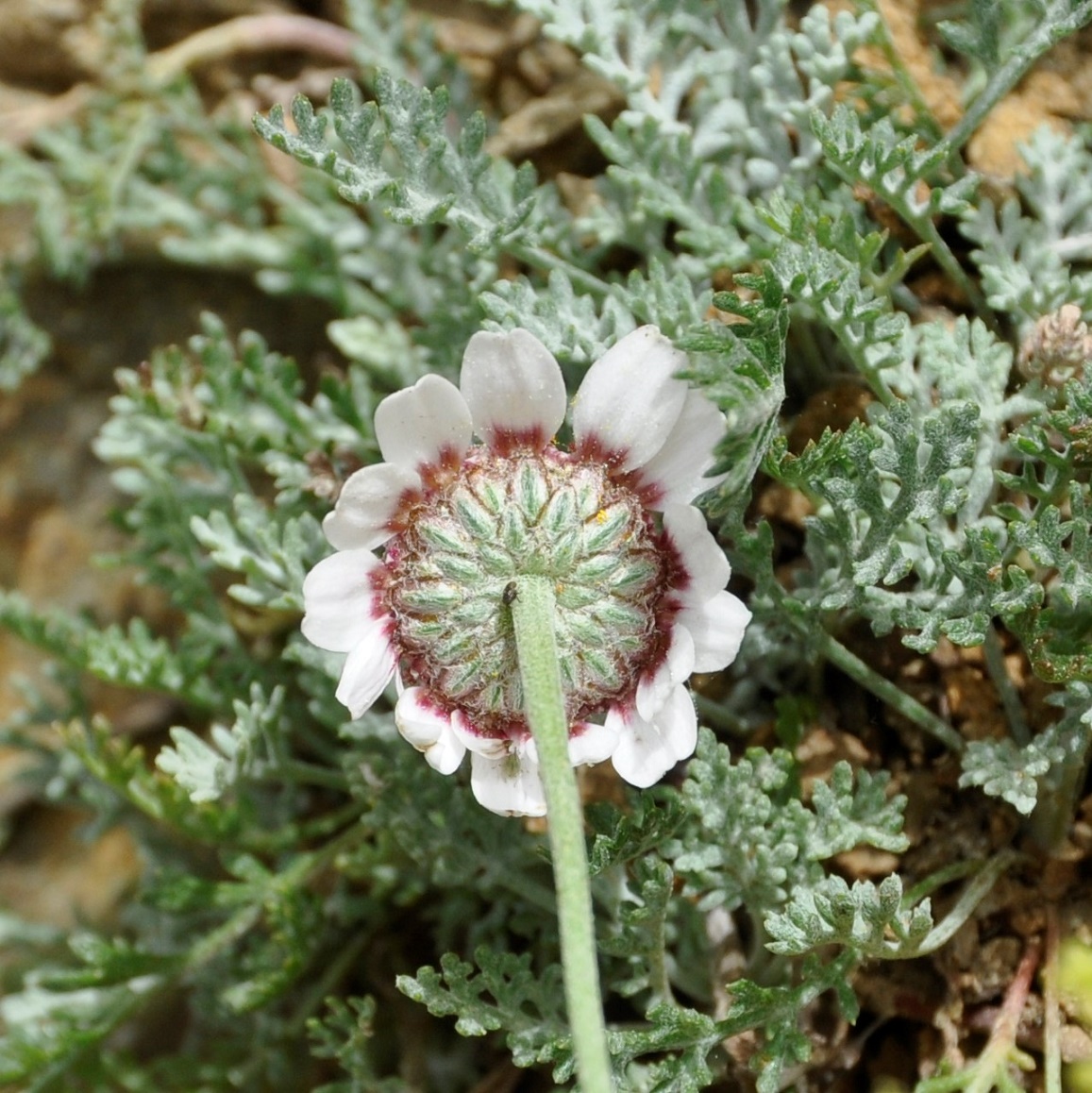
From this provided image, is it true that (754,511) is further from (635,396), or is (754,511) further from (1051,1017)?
(1051,1017)

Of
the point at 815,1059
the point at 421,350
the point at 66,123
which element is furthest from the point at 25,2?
the point at 815,1059

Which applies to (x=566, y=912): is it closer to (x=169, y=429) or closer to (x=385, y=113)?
(x=385, y=113)

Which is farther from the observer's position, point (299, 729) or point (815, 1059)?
point (299, 729)

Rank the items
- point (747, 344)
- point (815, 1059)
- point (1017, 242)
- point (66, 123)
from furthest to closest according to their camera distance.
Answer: point (66, 123) → point (1017, 242) → point (815, 1059) → point (747, 344)

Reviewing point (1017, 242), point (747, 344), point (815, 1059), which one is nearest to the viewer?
point (747, 344)

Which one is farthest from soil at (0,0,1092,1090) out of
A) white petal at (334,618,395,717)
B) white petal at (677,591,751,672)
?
white petal at (334,618,395,717)

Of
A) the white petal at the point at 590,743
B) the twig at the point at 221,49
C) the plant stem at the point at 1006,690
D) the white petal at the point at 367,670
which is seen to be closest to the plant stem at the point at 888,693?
the plant stem at the point at 1006,690
